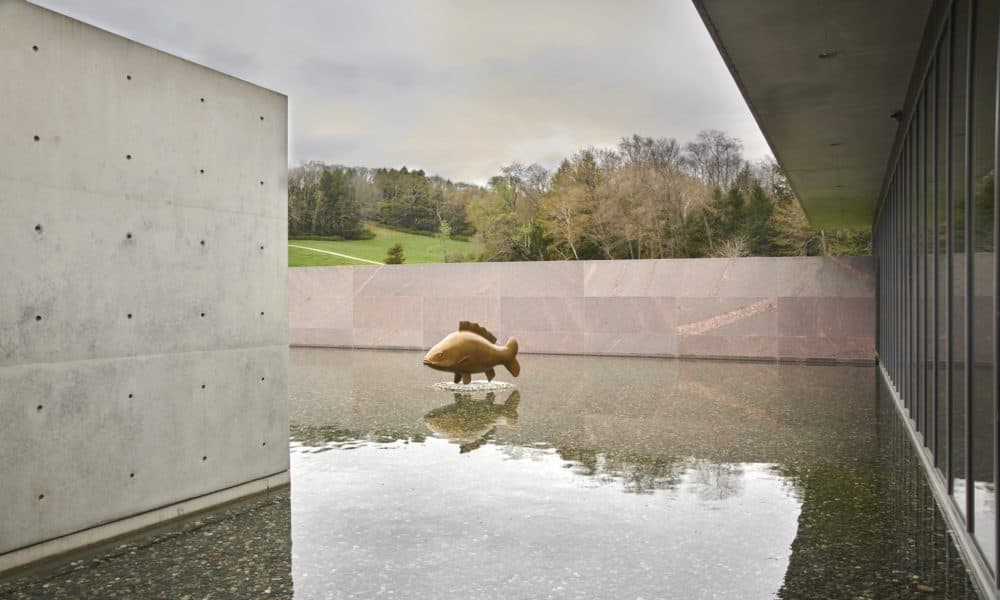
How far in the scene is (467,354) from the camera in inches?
471

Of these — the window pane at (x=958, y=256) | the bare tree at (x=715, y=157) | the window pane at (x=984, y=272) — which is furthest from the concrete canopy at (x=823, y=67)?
the bare tree at (x=715, y=157)

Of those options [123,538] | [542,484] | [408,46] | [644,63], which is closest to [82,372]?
[123,538]

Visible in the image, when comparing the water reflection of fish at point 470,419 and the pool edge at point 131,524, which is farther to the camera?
the water reflection of fish at point 470,419

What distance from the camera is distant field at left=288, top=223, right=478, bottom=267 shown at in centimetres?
5859

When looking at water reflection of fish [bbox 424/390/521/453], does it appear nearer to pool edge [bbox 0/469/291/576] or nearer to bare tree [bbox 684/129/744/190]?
pool edge [bbox 0/469/291/576]

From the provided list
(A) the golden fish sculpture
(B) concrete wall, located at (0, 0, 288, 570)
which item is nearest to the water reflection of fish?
(A) the golden fish sculpture

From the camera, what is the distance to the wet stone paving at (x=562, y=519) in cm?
403

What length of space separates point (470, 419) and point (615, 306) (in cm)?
985

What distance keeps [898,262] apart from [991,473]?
685cm

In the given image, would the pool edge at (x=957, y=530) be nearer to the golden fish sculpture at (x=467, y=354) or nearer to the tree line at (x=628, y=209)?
the golden fish sculpture at (x=467, y=354)

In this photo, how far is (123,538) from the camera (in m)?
4.92

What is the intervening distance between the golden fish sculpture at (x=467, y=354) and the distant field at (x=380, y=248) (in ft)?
152

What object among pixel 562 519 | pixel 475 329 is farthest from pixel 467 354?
pixel 562 519

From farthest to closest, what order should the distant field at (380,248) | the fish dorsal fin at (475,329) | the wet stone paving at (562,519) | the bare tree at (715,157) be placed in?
the distant field at (380,248) < the bare tree at (715,157) < the fish dorsal fin at (475,329) < the wet stone paving at (562,519)
